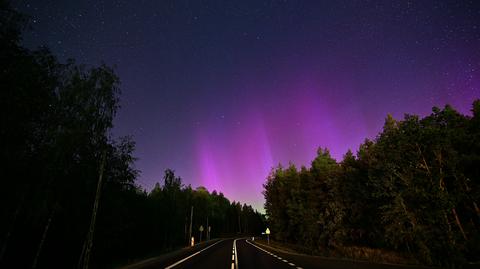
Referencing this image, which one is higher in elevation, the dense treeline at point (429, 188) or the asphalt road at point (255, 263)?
the dense treeline at point (429, 188)

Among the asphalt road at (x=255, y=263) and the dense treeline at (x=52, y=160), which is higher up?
the dense treeline at (x=52, y=160)

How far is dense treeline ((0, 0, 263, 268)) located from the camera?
10.5 m

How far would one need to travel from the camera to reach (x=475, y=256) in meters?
18.5

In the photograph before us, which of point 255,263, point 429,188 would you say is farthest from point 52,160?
point 429,188

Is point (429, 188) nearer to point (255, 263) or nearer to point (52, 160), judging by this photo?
point (255, 263)

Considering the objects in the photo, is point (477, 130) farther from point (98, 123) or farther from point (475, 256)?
point (98, 123)

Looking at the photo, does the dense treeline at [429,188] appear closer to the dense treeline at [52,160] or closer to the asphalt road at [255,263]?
the asphalt road at [255,263]

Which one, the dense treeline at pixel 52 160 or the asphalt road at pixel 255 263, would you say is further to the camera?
the asphalt road at pixel 255 263

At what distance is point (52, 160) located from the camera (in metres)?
15.1

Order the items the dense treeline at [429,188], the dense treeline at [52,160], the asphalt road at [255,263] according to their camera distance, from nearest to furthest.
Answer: the dense treeline at [52,160] < the asphalt road at [255,263] < the dense treeline at [429,188]

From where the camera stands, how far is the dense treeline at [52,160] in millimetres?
10453

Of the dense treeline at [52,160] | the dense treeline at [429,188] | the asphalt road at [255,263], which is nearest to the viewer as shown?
the dense treeline at [52,160]

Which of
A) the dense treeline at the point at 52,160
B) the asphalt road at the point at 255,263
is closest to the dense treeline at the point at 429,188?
the asphalt road at the point at 255,263

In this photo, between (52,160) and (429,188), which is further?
(429,188)
